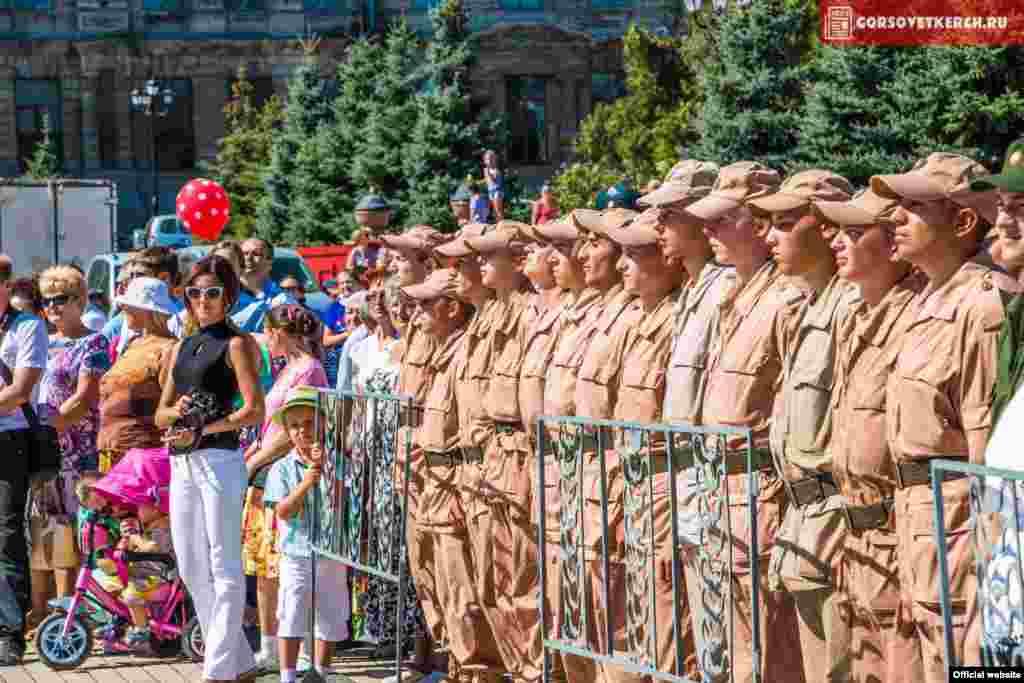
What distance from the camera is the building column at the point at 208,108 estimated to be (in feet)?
194

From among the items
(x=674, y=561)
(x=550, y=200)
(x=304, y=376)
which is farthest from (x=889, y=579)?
(x=550, y=200)

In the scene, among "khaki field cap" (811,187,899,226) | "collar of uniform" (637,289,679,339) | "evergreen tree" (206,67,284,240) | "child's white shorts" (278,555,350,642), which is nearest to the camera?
"khaki field cap" (811,187,899,226)

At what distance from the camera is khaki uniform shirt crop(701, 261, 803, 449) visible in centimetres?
689

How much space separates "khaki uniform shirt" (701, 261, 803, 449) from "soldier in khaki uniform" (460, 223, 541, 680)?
178cm

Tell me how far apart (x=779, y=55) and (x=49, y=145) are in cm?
3169

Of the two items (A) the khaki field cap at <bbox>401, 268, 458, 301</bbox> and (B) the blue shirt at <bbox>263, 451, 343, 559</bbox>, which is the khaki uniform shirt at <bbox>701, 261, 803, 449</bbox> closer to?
(A) the khaki field cap at <bbox>401, 268, 458, 301</bbox>

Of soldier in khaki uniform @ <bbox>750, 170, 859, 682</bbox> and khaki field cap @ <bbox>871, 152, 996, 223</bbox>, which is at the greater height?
khaki field cap @ <bbox>871, 152, 996, 223</bbox>

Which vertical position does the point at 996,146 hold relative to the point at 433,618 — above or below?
above

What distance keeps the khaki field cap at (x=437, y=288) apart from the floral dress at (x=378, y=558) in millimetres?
649

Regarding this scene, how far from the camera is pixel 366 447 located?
364 inches

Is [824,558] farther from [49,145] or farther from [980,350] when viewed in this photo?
[49,145]

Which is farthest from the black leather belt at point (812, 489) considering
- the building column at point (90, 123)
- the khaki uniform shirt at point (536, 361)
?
the building column at point (90, 123)

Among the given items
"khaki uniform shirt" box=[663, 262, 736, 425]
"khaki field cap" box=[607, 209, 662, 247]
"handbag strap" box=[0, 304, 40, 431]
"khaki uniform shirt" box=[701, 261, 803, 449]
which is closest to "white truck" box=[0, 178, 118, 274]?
"handbag strap" box=[0, 304, 40, 431]

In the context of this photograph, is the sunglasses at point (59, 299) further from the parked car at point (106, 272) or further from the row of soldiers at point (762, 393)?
the parked car at point (106, 272)
